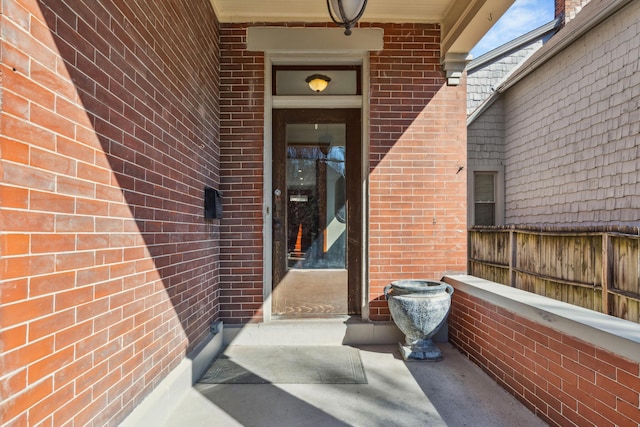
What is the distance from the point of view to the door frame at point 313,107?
3.33 metres

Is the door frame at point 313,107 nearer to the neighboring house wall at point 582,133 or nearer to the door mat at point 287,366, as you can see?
the door mat at point 287,366

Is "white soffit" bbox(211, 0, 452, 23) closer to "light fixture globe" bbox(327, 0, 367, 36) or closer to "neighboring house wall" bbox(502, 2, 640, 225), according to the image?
"light fixture globe" bbox(327, 0, 367, 36)

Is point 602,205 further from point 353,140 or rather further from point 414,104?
point 353,140

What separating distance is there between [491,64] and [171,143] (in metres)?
6.13

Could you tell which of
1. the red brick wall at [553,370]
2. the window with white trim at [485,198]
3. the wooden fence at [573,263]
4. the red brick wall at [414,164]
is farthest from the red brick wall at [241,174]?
the window with white trim at [485,198]

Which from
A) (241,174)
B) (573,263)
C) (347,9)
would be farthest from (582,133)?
(241,174)

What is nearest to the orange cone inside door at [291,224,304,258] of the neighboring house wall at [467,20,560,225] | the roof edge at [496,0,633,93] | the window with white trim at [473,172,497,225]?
the neighboring house wall at [467,20,560,225]

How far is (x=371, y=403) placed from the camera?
86.3 inches

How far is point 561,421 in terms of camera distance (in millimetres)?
1876

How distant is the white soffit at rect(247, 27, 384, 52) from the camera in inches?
131

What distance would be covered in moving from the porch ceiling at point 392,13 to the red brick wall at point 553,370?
2283mm

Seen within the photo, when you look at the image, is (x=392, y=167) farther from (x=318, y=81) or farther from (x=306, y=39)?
(x=306, y=39)

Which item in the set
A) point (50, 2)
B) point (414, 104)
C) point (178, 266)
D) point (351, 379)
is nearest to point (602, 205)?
point (414, 104)

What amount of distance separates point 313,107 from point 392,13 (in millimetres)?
1149
